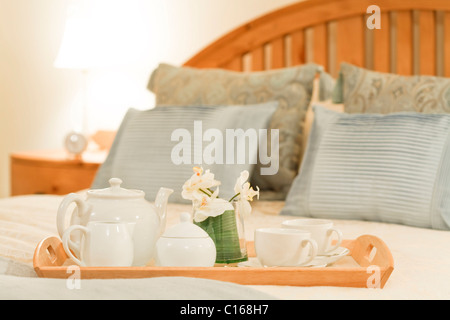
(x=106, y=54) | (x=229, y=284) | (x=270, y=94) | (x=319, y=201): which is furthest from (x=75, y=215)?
(x=106, y=54)

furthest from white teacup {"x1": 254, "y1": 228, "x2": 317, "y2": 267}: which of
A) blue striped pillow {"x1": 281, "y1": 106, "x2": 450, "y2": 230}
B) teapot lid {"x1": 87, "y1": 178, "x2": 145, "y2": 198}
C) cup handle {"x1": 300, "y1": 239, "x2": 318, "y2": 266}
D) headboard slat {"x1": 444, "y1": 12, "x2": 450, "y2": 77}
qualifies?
headboard slat {"x1": 444, "y1": 12, "x2": 450, "y2": 77}

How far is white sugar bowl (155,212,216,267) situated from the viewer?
3.14 feet

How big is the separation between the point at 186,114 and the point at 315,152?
399 millimetres

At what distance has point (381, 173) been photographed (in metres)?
1.58

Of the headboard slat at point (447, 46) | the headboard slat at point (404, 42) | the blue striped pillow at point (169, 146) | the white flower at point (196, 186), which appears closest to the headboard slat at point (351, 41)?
the headboard slat at point (404, 42)

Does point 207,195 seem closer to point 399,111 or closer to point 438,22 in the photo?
point 399,111

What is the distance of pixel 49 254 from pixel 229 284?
401 mm

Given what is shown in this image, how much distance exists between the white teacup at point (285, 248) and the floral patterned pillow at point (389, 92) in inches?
35.3

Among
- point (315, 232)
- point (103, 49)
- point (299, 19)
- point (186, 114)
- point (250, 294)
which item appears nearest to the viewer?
point (250, 294)

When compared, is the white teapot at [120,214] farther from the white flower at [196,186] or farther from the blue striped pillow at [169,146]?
the blue striped pillow at [169,146]

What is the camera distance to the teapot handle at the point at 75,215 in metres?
0.99

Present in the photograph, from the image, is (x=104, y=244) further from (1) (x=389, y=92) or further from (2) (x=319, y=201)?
(1) (x=389, y=92)

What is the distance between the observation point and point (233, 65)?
2506 mm
